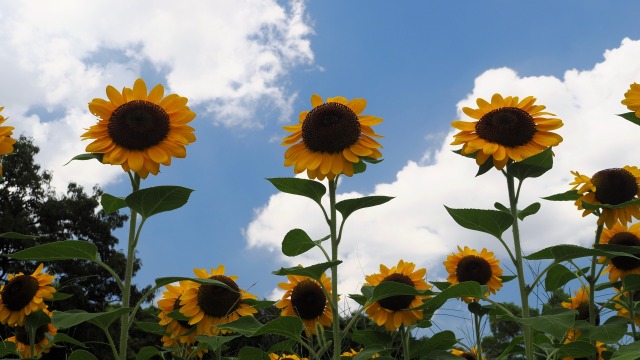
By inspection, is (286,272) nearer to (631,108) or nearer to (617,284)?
(617,284)

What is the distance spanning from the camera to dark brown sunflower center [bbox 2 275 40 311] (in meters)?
4.68

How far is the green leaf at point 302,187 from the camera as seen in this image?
2.87 m

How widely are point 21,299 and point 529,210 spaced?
3661 millimetres

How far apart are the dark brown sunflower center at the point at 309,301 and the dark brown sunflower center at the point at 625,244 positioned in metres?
1.90

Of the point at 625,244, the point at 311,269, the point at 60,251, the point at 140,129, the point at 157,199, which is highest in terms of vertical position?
the point at 140,129

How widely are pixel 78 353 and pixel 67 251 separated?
0.55 meters

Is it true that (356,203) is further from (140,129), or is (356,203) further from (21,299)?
(21,299)

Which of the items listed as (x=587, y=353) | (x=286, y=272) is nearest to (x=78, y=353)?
(x=286, y=272)

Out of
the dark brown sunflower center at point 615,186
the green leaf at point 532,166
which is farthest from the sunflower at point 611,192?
the green leaf at point 532,166

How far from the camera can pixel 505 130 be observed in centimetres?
312

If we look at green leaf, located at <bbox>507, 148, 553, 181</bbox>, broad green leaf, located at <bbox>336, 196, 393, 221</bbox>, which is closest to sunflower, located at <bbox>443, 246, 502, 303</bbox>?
green leaf, located at <bbox>507, 148, 553, 181</bbox>

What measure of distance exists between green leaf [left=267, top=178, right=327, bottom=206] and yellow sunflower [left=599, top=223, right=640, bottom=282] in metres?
2.04

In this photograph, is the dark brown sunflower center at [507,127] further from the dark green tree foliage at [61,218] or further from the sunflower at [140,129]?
the dark green tree foliage at [61,218]

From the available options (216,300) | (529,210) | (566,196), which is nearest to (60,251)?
(216,300)
